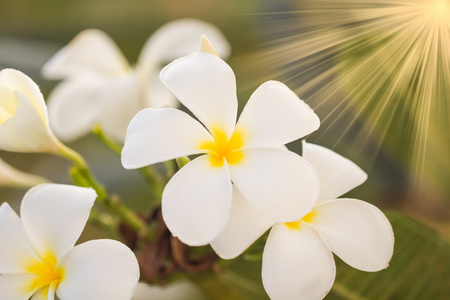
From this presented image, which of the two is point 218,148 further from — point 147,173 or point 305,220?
point 147,173

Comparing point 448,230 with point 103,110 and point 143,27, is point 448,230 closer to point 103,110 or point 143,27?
point 103,110

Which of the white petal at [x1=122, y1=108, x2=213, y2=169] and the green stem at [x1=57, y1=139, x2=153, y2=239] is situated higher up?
the white petal at [x1=122, y1=108, x2=213, y2=169]

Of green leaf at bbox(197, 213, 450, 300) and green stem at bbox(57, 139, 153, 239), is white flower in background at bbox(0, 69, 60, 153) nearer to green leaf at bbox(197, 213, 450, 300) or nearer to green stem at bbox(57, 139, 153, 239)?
green stem at bbox(57, 139, 153, 239)

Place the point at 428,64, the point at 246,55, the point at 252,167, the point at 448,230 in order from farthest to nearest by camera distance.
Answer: the point at 246,55, the point at 448,230, the point at 428,64, the point at 252,167

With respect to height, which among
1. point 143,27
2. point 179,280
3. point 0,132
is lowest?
point 179,280

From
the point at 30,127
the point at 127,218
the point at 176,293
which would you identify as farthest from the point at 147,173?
the point at 176,293

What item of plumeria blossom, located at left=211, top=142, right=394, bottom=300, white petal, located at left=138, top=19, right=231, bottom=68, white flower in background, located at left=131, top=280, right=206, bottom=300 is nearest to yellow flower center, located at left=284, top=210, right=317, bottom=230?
plumeria blossom, located at left=211, top=142, right=394, bottom=300

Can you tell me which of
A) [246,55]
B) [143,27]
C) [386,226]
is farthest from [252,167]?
[143,27]
